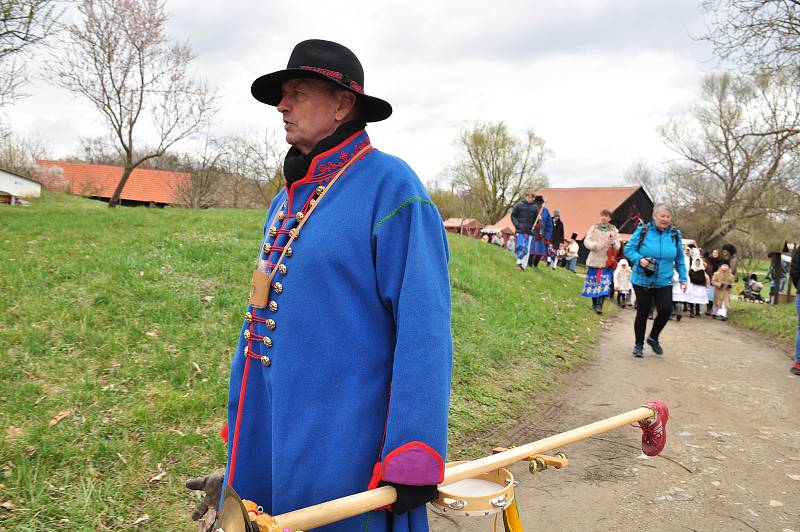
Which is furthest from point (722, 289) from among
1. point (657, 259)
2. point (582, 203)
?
point (582, 203)

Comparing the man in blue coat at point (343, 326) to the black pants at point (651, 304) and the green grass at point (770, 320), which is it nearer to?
the black pants at point (651, 304)

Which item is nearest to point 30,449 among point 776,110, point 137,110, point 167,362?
point 167,362

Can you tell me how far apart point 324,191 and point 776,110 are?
69.9 feet

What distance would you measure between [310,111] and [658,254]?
6.84 m

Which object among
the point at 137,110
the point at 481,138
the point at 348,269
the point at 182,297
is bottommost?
the point at 182,297

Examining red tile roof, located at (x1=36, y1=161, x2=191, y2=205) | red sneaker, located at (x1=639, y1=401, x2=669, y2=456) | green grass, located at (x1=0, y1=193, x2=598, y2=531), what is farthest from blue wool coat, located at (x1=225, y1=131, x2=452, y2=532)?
red tile roof, located at (x1=36, y1=161, x2=191, y2=205)

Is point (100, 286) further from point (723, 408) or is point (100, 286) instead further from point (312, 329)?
point (723, 408)

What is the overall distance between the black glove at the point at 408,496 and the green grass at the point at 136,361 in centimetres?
196

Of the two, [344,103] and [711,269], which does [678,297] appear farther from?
[344,103]

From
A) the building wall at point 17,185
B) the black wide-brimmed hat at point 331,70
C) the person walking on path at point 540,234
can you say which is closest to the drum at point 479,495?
the black wide-brimmed hat at point 331,70

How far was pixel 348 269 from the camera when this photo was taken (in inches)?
70.6

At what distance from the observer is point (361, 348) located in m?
1.77

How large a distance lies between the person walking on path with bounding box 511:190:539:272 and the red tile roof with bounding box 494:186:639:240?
2853 cm

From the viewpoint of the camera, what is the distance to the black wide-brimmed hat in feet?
6.25
